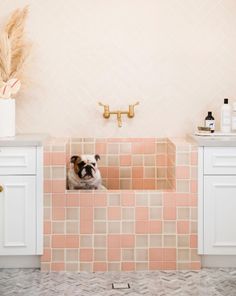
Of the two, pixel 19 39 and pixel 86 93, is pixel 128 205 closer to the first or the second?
pixel 86 93

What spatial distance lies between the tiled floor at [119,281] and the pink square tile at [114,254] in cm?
10

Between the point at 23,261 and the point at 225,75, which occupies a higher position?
the point at 225,75

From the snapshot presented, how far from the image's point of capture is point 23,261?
3.92 metres

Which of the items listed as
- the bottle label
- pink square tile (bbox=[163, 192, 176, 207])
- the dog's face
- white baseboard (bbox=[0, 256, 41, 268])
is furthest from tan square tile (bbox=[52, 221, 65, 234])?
the bottle label

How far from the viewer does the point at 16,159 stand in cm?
380

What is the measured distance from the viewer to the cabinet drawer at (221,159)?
12.5ft

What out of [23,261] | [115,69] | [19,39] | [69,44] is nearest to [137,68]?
[115,69]

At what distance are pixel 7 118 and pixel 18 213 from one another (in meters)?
0.64

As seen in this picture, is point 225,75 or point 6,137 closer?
point 6,137

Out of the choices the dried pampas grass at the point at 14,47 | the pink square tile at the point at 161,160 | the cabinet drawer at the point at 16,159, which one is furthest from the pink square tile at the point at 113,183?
the dried pampas grass at the point at 14,47

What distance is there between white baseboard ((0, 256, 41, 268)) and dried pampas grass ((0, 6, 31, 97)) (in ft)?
3.80

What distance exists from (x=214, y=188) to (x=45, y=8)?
1.71 metres

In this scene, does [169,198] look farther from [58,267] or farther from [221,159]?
[58,267]

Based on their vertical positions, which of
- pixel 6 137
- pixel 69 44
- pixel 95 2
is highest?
pixel 95 2
